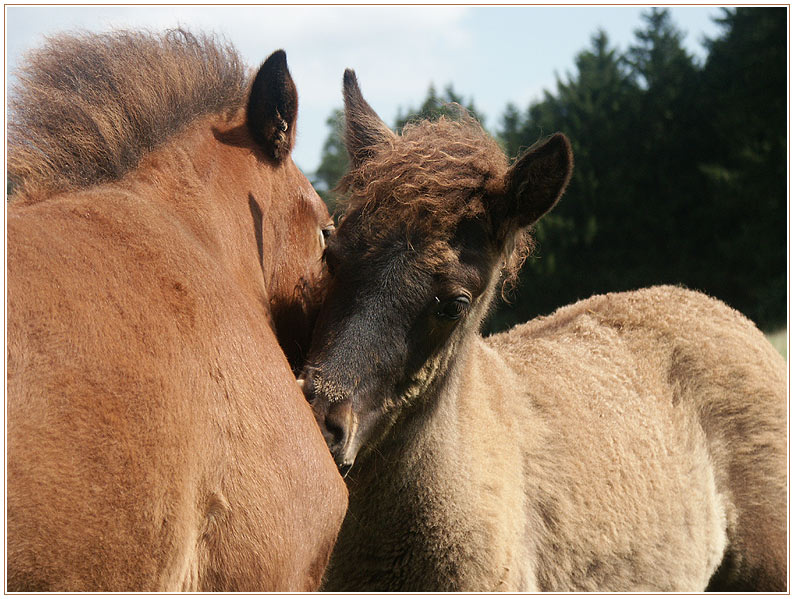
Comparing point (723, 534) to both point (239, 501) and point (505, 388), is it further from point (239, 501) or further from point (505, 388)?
point (239, 501)

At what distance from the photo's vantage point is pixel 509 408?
4273mm

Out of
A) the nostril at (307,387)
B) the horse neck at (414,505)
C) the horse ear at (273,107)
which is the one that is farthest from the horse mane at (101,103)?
the horse neck at (414,505)

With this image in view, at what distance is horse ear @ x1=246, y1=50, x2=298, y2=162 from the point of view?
10.00 ft

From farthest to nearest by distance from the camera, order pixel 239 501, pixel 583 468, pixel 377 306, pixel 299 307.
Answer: pixel 583 468
pixel 299 307
pixel 377 306
pixel 239 501

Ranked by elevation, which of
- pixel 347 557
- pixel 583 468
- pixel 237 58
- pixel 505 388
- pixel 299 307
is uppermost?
pixel 237 58

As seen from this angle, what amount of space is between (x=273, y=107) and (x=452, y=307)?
1.17m

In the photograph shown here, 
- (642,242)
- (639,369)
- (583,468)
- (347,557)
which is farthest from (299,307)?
(642,242)

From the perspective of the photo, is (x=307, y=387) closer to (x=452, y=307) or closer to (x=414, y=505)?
(x=452, y=307)

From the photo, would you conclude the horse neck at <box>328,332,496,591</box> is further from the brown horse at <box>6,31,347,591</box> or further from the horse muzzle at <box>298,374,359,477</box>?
the brown horse at <box>6,31,347,591</box>

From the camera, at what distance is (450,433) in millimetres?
3738

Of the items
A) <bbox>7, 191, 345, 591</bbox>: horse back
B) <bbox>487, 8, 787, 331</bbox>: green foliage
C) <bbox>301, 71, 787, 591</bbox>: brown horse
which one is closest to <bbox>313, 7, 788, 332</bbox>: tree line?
<bbox>487, 8, 787, 331</bbox>: green foliage

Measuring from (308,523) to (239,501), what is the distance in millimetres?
327

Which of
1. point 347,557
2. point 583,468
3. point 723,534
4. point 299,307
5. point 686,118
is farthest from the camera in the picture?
point 686,118

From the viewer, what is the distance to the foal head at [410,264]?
9.91 feet
